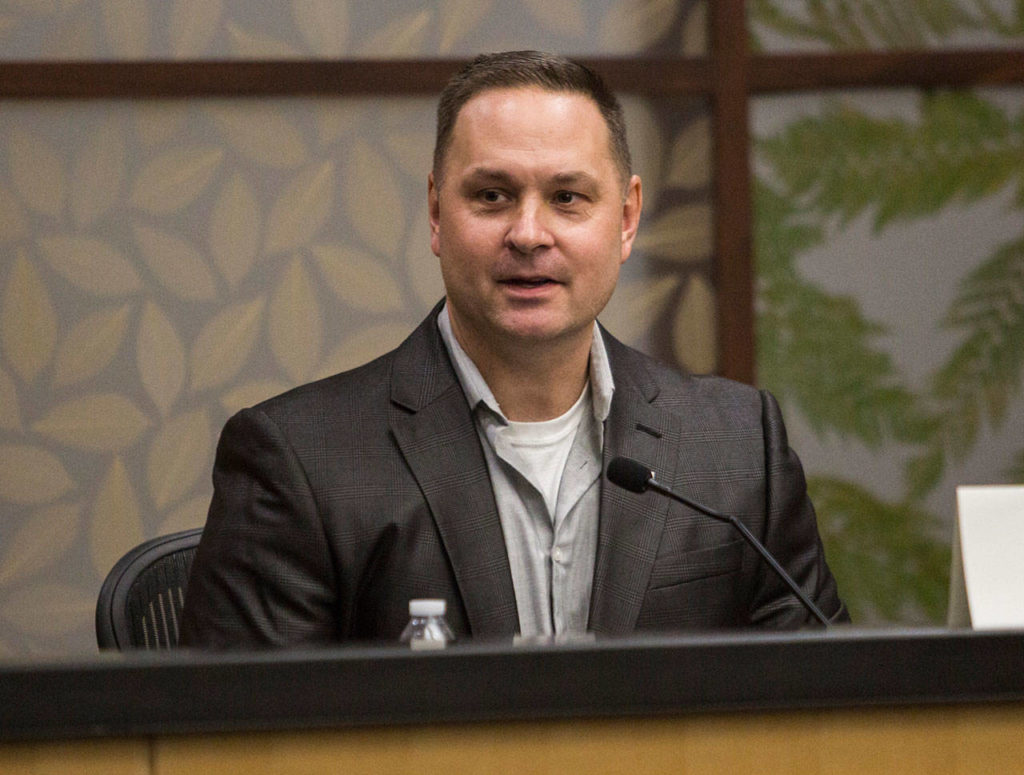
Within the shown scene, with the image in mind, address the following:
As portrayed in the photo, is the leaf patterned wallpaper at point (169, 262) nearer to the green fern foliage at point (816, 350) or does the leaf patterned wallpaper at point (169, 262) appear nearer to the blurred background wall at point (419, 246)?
the blurred background wall at point (419, 246)

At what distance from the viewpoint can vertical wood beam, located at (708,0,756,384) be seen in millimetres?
3080

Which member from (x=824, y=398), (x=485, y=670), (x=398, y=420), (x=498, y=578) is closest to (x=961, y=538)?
(x=485, y=670)

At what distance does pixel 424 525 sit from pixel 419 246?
5.18 ft

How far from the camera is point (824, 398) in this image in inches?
123

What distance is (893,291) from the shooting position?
316 cm

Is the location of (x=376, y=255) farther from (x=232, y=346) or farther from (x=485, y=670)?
(x=485, y=670)

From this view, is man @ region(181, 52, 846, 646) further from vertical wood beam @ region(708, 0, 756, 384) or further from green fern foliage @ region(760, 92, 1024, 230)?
green fern foliage @ region(760, 92, 1024, 230)

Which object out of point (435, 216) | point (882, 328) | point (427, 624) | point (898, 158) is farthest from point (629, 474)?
point (898, 158)

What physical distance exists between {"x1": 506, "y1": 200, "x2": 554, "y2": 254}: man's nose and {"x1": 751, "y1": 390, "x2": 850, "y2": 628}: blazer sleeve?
47 cm

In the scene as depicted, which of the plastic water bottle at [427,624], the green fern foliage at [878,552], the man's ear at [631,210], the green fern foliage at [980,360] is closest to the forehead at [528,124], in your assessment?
the man's ear at [631,210]

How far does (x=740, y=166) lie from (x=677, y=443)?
4.99 ft

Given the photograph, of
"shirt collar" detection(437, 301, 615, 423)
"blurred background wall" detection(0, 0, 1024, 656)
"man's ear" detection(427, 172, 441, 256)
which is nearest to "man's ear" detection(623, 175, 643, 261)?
"shirt collar" detection(437, 301, 615, 423)

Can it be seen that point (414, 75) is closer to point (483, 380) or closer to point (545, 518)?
point (483, 380)

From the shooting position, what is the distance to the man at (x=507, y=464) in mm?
1558
